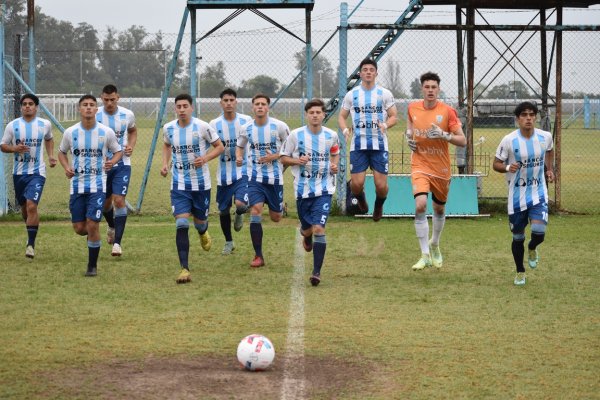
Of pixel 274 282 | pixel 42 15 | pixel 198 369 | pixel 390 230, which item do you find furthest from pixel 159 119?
pixel 42 15

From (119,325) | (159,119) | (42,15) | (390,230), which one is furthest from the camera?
(42,15)

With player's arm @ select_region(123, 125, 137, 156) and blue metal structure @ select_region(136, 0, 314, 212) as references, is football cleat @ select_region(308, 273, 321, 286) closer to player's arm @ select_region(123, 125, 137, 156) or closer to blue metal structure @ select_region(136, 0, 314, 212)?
player's arm @ select_region(123, 125, 137, 156)

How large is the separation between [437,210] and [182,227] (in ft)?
10.4

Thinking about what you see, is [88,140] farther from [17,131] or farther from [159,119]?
[159,119]

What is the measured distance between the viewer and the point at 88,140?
42.3 feet

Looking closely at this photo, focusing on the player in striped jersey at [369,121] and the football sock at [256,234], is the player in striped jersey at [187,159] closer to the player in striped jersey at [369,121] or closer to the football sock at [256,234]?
the football sock at [256,234]

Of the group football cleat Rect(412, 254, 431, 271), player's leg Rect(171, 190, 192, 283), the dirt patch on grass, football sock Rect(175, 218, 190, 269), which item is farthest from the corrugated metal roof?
the dirt patch on grass

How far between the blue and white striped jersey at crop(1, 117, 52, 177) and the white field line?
3.81m

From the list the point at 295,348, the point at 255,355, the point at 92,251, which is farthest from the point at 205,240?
the point at 255,355

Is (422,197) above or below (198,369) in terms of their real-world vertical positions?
above

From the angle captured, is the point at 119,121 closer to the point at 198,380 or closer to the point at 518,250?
the point at 518,250

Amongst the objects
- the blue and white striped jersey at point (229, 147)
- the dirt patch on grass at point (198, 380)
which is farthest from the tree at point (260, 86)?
the dirt patch on grass at point (198, 380)

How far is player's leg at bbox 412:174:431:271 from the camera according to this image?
42.5 feet

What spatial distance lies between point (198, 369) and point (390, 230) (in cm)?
939
